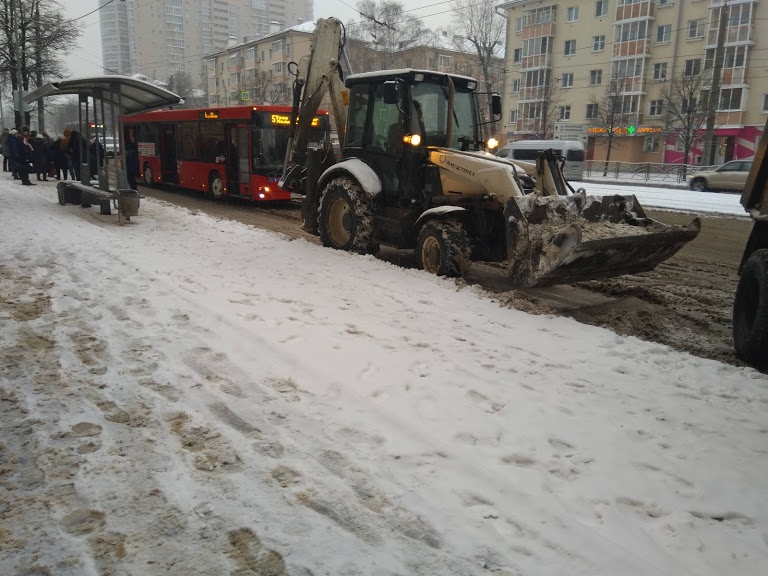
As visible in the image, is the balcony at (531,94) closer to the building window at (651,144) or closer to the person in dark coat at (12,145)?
the building window at (651,144)

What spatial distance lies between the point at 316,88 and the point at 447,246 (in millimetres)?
4827

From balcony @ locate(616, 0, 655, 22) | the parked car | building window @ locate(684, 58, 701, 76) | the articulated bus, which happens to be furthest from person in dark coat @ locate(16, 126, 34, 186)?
balcony @ locate(616, 0, 655, 22)

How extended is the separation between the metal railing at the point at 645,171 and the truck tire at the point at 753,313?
1223 inches

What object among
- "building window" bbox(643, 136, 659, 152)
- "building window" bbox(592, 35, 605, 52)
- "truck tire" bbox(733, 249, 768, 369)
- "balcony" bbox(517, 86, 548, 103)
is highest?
"building window" bbox(592, 35, 605, 52)

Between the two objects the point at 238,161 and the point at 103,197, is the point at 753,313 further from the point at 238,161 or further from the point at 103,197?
the point at 238,161

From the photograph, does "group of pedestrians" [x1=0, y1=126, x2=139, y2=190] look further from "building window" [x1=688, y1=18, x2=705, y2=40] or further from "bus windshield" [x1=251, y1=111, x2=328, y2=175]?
"building window" [x1=688, y1=18, x2=705, y2=40]

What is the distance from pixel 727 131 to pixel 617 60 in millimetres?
11725

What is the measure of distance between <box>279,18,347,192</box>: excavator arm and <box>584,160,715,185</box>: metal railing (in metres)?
28.9

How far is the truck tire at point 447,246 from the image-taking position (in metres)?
7.91

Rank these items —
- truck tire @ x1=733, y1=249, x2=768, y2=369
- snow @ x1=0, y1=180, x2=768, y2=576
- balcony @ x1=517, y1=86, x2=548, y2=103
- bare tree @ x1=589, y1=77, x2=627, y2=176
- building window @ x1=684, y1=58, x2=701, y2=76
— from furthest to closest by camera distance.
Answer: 1. balcony @ x1=517, y1=86, x2=548, y2=103
2. bare tree @ x1=589, y1=77, x2=627, y2=176
3. building window @ x1=684, y1=58, x2=701, y2=76
4. truck tire @ x1=733, y1=249, x2=768, y2=369
5. snow @ x1=0, y1=180, x2=768, y2=576

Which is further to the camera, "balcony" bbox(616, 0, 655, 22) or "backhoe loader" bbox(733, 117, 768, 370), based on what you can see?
"balcony" bbox(616, 0, 655, 22)

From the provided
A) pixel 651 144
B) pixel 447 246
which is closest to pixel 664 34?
pixel 651 144

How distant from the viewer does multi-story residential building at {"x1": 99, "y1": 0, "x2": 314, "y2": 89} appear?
7081cm

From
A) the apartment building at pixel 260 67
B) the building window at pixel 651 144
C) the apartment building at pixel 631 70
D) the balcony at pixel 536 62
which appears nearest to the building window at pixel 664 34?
the apartment building at pixel 631 70
